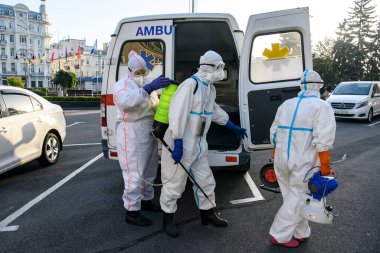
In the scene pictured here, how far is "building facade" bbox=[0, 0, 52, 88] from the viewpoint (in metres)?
85.6

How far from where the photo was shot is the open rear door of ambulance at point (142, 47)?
4.50 m

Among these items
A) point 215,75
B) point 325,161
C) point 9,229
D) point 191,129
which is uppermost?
point 215,75

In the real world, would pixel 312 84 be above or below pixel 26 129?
above

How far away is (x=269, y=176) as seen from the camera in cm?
387

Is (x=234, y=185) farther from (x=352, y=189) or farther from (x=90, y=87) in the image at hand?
(x=90, y=87)

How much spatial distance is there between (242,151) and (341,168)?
10.3 feet

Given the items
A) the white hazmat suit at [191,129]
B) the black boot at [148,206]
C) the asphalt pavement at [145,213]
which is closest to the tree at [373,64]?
the asphalt pavement at [145,213]

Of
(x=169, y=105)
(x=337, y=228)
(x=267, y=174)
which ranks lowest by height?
(x=337, y=228)

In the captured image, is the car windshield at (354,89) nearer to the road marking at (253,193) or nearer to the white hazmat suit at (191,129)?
the road marking at (253,193)

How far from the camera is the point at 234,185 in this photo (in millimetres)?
5375

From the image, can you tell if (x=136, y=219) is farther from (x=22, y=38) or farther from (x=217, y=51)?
(x=22, y=38)

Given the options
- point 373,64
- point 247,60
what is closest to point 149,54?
point 247,60

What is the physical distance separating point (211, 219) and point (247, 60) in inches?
79.7

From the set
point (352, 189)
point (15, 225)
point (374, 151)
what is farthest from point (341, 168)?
point (15, 225)
